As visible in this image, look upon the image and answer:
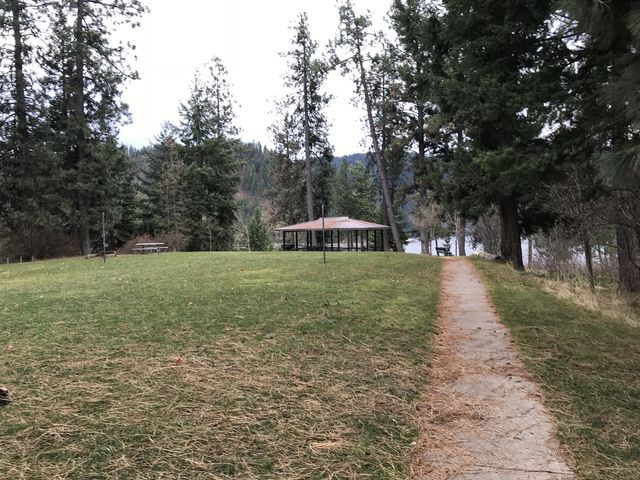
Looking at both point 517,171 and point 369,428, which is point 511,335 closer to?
point 369,428

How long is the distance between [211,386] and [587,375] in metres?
3.12

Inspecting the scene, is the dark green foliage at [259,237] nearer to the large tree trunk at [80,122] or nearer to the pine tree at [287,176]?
the pine tree at [287,176]

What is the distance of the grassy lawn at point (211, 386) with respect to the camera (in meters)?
2.33

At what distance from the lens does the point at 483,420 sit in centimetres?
294

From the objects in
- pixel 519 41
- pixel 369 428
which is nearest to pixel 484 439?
pixel 369 428

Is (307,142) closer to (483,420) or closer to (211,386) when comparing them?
(211,386)

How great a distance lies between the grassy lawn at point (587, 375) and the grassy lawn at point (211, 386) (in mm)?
979

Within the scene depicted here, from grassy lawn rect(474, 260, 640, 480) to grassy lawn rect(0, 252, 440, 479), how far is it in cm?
98

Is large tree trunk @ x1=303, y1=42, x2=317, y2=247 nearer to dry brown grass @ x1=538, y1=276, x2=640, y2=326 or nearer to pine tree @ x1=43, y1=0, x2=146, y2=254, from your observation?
pine tree @ x1=43, y1=0, x2=146, y2=254

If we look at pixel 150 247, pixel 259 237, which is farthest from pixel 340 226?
pixel 259 237

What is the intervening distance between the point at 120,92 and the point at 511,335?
2299cm

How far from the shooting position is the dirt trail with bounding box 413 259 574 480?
93.0 inches

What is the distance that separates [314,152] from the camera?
3775 cm

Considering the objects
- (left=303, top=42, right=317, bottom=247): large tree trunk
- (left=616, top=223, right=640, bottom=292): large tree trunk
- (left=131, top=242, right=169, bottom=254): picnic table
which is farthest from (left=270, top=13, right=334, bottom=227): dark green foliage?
(left=616, top=223, right=640, bottom=292): large tree trunk
